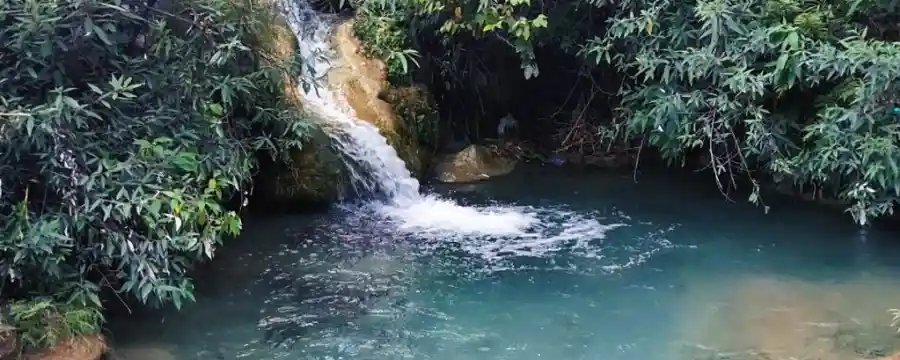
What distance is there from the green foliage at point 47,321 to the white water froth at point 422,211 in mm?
3139

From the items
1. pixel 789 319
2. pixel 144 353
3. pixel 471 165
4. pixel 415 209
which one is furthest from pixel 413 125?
pixel 789 319

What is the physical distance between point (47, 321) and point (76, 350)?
0.22 meters

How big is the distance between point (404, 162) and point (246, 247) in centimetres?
207

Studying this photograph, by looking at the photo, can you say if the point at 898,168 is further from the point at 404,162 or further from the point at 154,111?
the point at 154,111

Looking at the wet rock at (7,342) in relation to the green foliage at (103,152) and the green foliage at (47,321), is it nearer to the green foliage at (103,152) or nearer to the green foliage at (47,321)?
the green foliage at (47,321)

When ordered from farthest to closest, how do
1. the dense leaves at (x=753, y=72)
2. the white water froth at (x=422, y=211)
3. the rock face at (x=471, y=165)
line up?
the rock face at (x=471, y=165)
the white water froth at (x=422, y=211)
the dense leaves at (x=753, y=72)

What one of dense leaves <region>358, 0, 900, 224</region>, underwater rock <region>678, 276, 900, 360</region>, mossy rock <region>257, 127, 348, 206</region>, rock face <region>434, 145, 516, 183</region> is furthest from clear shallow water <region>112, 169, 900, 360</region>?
rock face <region>434, 145, 516, 183</region>

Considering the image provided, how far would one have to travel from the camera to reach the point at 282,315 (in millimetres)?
5480

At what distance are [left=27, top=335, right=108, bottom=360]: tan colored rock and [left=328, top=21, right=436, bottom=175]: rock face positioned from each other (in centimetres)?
411

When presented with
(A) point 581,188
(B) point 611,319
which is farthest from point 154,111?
(A) point 581,188

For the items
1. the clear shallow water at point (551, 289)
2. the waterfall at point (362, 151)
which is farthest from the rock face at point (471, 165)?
the clear shallow water at point (551, 289)

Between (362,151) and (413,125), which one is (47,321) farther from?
(413,125)

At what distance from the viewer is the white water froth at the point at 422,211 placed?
707 centimetres

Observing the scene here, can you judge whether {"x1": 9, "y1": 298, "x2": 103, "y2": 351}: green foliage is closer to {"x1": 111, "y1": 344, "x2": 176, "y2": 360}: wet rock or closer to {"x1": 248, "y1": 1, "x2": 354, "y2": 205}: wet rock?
{"x1": 111, "y1": 344, "x2": 176, "y2": 360}: wet rock
